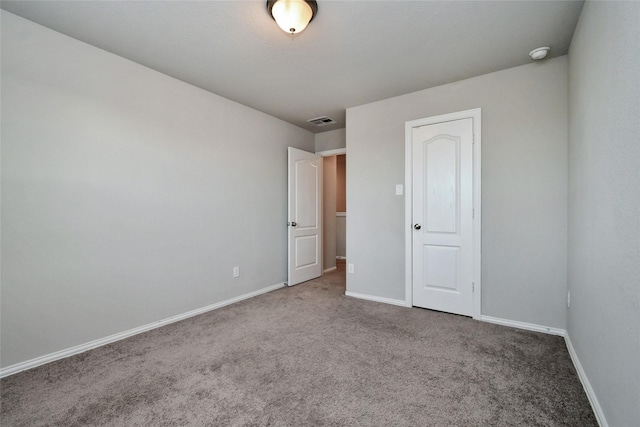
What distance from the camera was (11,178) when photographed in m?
1.96

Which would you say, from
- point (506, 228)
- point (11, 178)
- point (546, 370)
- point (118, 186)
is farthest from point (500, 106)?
point (11, 178)

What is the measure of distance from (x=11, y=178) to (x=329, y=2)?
247 centimetres

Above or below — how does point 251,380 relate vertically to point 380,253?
below

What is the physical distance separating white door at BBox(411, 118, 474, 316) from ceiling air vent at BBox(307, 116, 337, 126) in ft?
4.59

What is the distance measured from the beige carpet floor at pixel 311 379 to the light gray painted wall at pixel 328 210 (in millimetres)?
2505

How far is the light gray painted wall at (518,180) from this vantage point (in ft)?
8.26

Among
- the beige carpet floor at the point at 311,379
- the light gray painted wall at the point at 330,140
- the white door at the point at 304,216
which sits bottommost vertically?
the beige carpet floor at the point at 311,379

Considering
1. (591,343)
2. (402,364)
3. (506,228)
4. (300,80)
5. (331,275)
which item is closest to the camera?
(591,343)

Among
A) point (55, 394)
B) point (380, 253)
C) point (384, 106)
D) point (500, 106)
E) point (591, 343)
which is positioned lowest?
point (55, 394)

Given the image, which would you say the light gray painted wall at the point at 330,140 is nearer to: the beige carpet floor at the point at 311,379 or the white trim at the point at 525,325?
the beige carpet floor at the point at 311,379

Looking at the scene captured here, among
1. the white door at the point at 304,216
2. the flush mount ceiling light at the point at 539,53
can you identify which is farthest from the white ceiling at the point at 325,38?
the white door at the point at 304,216

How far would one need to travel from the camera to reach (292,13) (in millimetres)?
1791

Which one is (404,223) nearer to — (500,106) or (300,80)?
(500,106)

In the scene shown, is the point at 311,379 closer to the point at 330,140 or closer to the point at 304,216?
the point at 304,216
